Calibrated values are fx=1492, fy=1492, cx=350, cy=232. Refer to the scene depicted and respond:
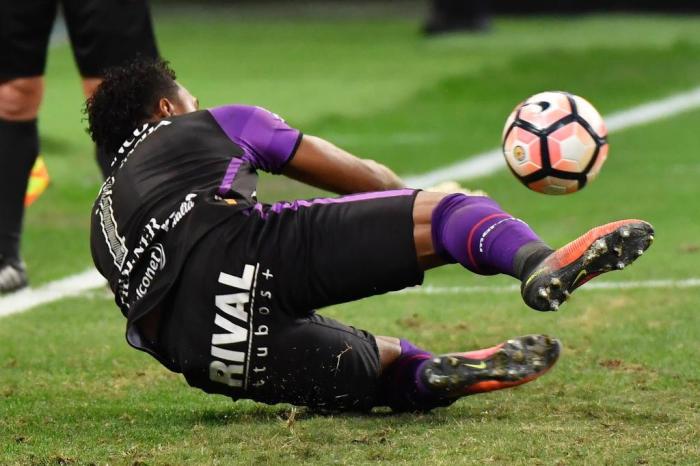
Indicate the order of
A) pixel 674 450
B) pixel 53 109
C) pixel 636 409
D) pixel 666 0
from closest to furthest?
pixel 674 450, pixel 636 409, pixel 53 109, pixel 666 0

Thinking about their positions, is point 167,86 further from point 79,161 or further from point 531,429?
point 79,161

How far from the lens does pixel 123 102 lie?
509cm

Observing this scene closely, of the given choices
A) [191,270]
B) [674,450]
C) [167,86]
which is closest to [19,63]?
[167,86]

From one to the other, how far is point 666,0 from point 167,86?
17848mm

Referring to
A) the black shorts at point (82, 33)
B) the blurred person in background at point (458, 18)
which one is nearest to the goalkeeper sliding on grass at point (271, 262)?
the black shorts at point (82, 33)

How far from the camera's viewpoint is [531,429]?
4504 millimetres

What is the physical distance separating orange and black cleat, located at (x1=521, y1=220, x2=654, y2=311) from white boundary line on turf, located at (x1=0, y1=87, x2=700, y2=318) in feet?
9.70

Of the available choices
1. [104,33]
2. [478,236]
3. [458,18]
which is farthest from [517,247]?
[458,18]

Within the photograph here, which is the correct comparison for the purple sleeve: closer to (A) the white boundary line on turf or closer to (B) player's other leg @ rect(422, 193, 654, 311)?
(B) player's other leg @ rect(422, 193, 654, 311)

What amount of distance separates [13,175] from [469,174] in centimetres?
429

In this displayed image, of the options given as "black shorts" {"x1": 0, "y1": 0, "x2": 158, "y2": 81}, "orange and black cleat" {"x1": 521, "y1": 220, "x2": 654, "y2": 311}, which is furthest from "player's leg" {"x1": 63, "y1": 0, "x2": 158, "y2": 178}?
"orange and black cleat" {"x1": 521, "y1": 220, "x2": 654, "y2": 311}

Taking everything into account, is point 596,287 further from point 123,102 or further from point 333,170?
point 123,102

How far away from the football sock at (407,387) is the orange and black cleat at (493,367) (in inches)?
2.5

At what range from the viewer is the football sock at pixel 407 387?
190 inches
